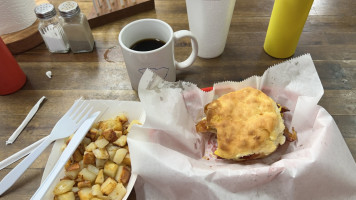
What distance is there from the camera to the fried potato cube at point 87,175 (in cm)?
72

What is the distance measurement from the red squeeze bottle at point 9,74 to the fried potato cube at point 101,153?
48cm

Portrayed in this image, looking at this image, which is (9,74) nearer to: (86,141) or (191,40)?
(86,141)

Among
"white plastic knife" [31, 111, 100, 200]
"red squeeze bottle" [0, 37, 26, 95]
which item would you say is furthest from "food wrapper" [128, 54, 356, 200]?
"red squeeze bottle" [0, 37, 26, 95]

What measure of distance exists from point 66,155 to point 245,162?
477 mm

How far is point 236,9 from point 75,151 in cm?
96

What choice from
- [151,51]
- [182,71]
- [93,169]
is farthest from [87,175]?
[182,71]

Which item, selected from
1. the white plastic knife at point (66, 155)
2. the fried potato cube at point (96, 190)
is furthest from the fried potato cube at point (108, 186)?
the white plastic knife at point (66, 155)

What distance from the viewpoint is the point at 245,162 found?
733 millimetres

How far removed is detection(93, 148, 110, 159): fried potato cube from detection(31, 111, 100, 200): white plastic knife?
53 millimetres

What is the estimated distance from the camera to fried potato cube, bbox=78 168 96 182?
0.72 meters

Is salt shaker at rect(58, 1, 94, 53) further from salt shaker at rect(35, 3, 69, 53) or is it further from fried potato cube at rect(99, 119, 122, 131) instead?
fried potato cube at rect(99, 119, 122, 131)

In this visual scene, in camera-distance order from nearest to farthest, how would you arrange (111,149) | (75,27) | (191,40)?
(111,149) → (191,40) → (75,27)

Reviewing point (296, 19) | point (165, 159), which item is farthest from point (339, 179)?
point (296, 19)

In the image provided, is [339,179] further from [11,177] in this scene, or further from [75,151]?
[11,177]
